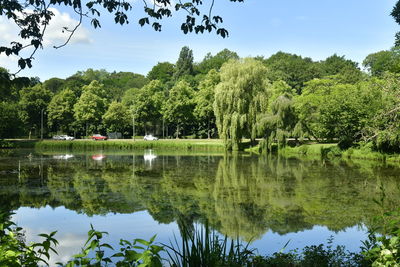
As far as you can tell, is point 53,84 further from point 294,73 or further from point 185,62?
point 294,73

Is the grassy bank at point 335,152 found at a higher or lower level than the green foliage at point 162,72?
lower

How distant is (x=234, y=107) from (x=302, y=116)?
25.0 ft

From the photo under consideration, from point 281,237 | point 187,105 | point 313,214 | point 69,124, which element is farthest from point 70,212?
point 69,124

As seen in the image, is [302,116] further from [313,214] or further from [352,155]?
[313,214]

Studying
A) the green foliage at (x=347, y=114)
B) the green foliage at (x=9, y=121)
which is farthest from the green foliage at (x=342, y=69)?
the green foliage at (x=9, y=121)

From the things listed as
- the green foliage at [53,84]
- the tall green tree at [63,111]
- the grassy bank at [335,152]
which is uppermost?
the green foliage at [53,84]

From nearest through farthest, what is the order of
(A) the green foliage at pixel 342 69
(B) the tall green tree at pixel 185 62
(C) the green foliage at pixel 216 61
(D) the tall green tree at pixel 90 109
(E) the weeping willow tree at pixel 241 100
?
(E) the weeping willow tree at pixel 241 100, (A) the green foliage at pixel 342 69, (D) the tall green tree at pixel 90 109, (B) the tall green tree at pixel 185 62, (C) the green foliage at pixel 216 61

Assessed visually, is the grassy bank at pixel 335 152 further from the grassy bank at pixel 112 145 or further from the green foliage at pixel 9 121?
the green foliage at pixel 9 121

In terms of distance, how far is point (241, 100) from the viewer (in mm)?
36188

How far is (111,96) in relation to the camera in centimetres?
7612

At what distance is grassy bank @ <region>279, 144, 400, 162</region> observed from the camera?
90.8 ft

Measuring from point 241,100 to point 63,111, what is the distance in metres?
35.2

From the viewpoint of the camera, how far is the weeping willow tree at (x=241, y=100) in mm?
36188

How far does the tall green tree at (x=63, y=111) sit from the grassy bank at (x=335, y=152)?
38.6 metres
